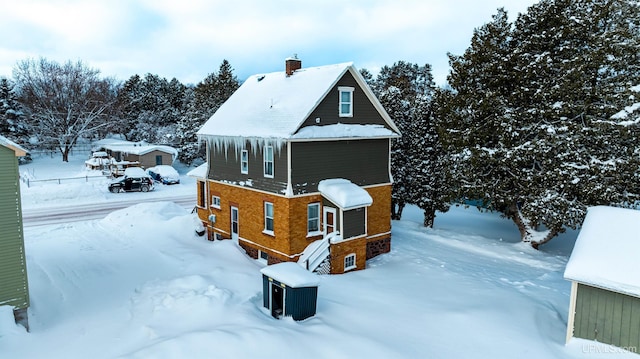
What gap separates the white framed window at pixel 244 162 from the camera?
68.2 ft

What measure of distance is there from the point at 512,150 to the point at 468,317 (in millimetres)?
11620

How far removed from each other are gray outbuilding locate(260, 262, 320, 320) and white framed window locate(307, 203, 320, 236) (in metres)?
5.01

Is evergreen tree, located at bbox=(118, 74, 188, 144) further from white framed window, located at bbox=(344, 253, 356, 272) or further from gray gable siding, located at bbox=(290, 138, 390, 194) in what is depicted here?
white framed window, located at bbox=(344, 253, 356, 272)

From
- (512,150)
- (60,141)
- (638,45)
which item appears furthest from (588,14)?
(60,141)

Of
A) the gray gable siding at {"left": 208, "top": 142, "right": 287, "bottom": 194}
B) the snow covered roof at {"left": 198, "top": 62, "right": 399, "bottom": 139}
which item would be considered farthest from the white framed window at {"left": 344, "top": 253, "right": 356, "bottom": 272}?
the snow covered roof at {"left": 198, "top": 62, "right": 399, "bottom": 139}

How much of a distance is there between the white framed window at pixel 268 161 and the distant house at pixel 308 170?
47 millimetres

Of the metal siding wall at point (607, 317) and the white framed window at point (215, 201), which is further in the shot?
the white framed window at point (215, 201)

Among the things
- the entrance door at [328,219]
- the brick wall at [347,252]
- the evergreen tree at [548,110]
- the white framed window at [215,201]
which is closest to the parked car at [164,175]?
the white framed window at [215,201]

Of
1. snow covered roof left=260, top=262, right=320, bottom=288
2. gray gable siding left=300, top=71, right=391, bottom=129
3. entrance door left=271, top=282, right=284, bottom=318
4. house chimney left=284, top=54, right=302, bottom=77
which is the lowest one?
entrance door left=271, top=282, right=284, bottom=318

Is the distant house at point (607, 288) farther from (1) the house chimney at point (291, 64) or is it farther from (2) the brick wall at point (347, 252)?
(1) the house chimney at point (291, 64)

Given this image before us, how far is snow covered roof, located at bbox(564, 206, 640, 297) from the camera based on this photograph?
1129cm

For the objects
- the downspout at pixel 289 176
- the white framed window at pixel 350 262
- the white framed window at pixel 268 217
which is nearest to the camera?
the downspout at pixel 289 176

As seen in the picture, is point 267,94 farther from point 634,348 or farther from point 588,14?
point 634,348

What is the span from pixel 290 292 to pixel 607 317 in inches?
359
